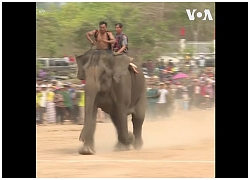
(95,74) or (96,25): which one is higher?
(96,25)

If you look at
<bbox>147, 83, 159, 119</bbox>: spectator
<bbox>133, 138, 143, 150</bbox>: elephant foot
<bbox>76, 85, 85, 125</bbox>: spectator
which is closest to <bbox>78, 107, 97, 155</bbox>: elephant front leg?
<bbox>133, 138, 143, 150</bbox>: elephant foot

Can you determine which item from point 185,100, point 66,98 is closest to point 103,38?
point 66,98

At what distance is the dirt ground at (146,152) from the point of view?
11.8 meters

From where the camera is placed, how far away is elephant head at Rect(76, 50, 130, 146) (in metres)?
12.7

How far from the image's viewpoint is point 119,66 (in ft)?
43.2

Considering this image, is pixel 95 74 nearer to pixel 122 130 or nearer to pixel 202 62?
pixel 122 130

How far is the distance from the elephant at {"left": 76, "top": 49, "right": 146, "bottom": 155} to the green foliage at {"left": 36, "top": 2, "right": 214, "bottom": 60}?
3.65 metres

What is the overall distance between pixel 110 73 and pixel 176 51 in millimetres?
4974

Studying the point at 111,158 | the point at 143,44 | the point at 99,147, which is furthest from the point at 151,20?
the point at 111,158

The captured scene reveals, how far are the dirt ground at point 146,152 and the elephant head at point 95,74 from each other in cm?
59

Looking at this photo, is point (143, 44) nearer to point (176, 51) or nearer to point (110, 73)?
point (176, 51)

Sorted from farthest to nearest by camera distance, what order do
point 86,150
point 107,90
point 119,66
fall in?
point 119,66, point 107,90, point 86,150

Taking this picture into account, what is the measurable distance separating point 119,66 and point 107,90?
48cm

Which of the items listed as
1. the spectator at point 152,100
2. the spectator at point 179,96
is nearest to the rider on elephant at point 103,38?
the spectator at point 152,100
